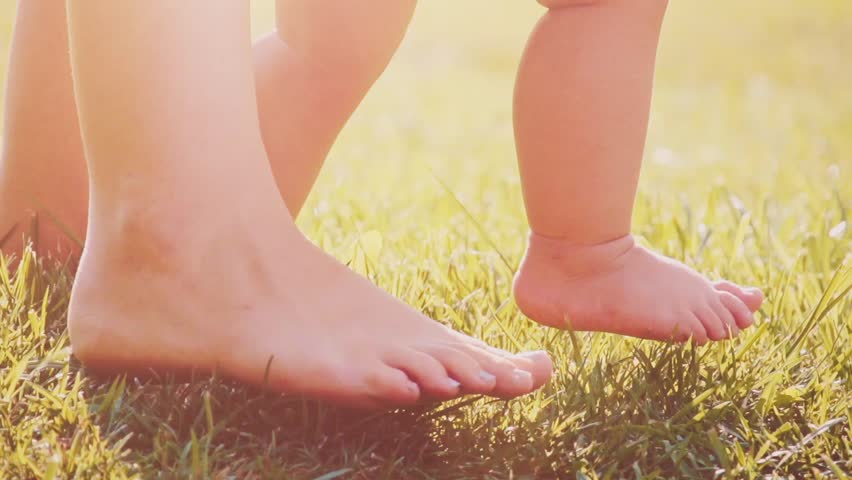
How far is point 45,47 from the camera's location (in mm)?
1828

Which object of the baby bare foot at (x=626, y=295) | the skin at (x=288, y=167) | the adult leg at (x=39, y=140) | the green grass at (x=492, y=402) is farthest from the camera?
the adult leg at (x=39, y=140)

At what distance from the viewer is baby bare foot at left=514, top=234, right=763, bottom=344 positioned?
167 centimetres

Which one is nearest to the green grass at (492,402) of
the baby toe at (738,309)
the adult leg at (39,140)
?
the baby toe at (738,309)

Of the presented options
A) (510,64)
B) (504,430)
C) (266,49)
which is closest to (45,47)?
(266,49)

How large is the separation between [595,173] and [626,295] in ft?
0.68

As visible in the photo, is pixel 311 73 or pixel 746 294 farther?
pixel 311 73

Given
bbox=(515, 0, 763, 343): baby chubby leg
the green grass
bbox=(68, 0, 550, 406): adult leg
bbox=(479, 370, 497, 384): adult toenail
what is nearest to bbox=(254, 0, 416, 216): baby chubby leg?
the green grass

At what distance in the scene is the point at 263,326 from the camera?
1.37m

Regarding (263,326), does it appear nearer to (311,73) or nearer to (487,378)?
(487,378)

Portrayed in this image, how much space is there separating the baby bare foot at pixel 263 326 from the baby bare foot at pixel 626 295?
31 cm

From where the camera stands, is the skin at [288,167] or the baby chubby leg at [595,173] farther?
the baby chubby leg at [595,173]

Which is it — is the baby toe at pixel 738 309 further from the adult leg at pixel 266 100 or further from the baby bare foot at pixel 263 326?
the adult leg at pixel 266 100

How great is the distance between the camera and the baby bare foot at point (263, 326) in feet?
4.39

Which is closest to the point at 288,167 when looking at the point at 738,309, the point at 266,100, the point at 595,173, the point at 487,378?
the point at 266,100
